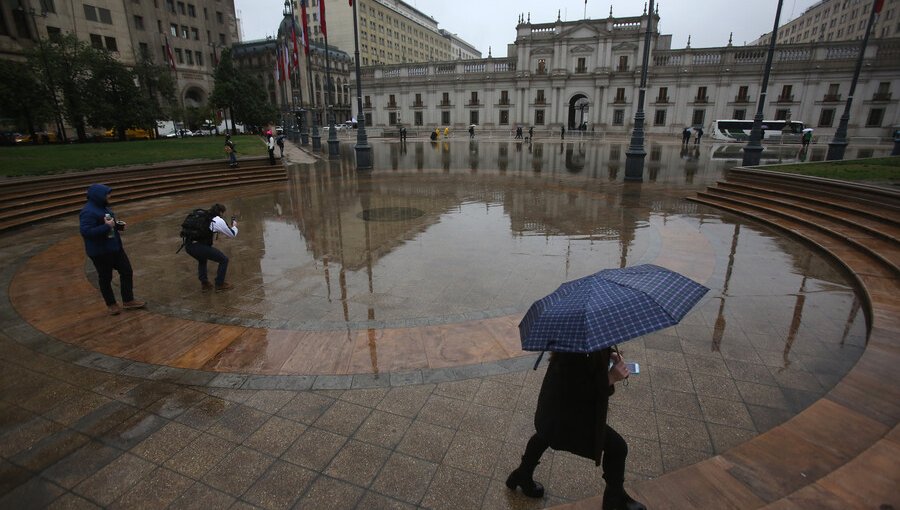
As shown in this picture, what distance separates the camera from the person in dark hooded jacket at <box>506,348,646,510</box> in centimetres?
258

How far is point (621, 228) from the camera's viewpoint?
10844mm

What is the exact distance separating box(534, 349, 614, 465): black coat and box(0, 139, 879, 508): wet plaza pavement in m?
0.81

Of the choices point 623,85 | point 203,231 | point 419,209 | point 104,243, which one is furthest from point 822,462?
point 623,85

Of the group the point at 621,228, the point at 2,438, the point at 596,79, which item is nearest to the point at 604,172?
the point at 621,228

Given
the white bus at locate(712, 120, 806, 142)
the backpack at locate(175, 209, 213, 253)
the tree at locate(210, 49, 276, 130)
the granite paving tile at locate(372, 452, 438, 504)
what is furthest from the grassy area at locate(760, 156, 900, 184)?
the tree at locate(210, 49, 276, 130)

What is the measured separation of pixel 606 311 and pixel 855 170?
637 inches

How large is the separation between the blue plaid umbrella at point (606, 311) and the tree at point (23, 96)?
41.6 metres

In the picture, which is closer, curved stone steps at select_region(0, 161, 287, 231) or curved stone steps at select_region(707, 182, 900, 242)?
curved stone steps at select_region(707, 182, 900, 242)

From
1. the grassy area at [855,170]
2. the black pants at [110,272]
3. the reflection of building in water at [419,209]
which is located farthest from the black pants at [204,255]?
the grassy area at [855,170]

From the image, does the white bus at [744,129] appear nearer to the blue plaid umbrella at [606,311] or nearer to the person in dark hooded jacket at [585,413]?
the blue plaid umbrella at [606,311]

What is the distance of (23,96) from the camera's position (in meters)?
30.5

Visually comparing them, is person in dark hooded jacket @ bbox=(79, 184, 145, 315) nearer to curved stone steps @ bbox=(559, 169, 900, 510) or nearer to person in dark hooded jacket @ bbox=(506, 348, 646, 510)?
person in dark hooded jacket @ bbox=(506, 348, 646, 510)

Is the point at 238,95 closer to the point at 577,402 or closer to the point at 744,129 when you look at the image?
the point at 577,402

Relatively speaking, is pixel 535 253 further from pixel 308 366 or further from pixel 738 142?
pixel 738 142
